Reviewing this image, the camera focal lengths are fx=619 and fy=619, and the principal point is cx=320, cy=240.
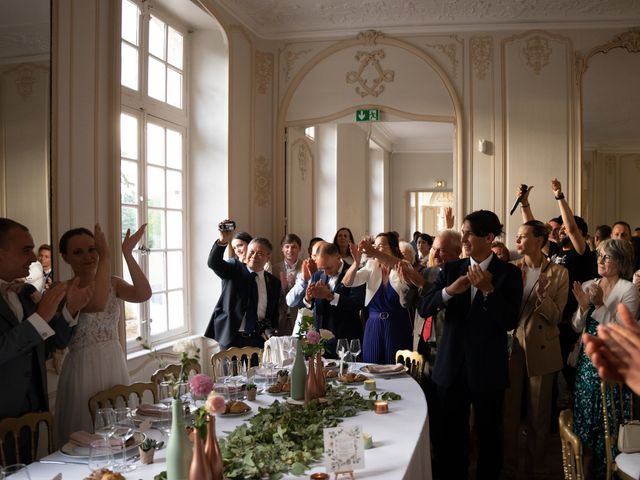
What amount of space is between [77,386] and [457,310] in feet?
6.66

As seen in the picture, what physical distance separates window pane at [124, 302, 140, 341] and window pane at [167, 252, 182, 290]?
65 cm

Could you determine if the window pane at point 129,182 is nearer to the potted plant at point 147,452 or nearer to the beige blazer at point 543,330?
the potted plant at point 147,452

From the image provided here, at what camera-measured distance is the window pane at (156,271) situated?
17.7 feet

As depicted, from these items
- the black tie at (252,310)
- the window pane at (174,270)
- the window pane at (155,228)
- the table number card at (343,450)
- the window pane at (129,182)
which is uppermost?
the window pane at (129,182)

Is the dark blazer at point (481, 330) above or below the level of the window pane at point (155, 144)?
below

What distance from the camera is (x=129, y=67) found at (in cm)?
505

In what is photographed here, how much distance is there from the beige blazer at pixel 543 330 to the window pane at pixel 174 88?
3693mm

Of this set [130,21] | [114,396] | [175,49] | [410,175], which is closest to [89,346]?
[114,396]

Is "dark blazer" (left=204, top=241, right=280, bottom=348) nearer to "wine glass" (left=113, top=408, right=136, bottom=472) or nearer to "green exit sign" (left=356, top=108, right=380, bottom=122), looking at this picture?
"wine glass" (left=113, top=408, right=136, bottom=472)

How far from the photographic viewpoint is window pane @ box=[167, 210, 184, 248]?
18.8ft

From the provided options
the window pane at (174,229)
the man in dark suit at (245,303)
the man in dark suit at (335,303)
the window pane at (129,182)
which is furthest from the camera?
the window pane at (174,229)

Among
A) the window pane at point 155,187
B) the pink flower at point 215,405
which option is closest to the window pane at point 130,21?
the window pane at point 155,187

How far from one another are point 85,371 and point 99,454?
116cm

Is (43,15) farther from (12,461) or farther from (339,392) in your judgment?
(339,392)
